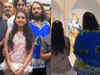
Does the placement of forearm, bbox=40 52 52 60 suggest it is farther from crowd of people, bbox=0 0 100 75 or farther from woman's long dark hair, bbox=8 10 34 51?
woman's long dark hair, bbox=8 10 34 51

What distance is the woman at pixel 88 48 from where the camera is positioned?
7.29 ft

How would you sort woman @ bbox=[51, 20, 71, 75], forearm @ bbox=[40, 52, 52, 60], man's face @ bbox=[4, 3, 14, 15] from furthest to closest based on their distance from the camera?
1. woman @ bbox=[51, 20, 71, 75]
2. forearm @ bbox=[40, 52, 52, 60]
3. man's face @ bbox=[4, 3, 14, 15]

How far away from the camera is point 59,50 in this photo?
7.91 ft

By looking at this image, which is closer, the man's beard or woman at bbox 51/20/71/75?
the man's beard

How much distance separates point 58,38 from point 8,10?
2.51 feet

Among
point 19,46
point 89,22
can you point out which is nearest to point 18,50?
point 19,46

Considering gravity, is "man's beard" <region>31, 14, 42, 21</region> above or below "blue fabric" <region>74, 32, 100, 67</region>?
above

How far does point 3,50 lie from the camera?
2.21 m

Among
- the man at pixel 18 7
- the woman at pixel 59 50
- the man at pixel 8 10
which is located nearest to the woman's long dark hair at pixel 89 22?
the woman at pixel 59 50

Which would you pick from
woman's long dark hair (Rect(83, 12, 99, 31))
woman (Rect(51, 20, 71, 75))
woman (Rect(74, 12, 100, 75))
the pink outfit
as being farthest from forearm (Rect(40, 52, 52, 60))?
woman's long dark hair (Rect(83, 12, 99, 31))

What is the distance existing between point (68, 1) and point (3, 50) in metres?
1.09

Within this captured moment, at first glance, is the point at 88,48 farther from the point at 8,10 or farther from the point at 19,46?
the point at 8,10

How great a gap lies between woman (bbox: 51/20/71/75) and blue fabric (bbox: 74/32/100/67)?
19 centimetres

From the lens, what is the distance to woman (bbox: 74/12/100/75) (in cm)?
222
